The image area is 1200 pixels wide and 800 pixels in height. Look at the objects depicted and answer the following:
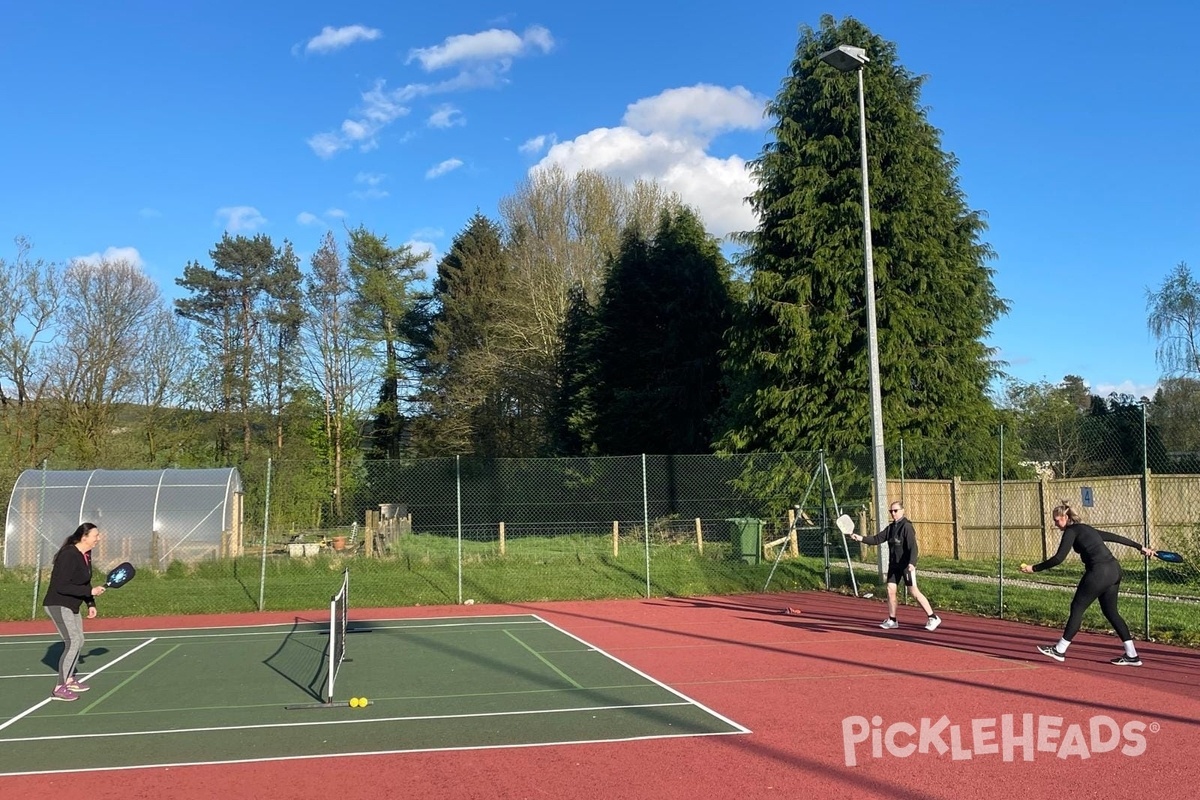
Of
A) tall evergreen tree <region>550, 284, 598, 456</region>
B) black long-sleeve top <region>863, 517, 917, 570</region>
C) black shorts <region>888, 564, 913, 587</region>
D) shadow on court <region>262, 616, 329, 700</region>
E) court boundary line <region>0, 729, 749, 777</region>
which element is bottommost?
shadow on court <region>262, 616, 329, 700</region>

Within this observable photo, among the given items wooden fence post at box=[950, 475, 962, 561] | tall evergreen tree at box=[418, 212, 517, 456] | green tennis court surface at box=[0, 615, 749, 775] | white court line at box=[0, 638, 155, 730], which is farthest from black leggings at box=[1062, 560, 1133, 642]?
tall evergreen tree at box=[418, 212, 517, 456]

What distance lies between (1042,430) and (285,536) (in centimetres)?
3117

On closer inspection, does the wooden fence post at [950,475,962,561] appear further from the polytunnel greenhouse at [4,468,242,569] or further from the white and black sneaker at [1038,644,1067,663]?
the polytunnel greenhouse at [4,468,242,569]

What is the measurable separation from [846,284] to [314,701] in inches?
940

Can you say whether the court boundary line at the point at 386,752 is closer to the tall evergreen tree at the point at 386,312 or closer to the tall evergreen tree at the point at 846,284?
the tall evergreen tree at the point at 846,284

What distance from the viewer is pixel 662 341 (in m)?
39.8

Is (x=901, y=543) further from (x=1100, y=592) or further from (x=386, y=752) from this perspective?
(x=386, y=752)

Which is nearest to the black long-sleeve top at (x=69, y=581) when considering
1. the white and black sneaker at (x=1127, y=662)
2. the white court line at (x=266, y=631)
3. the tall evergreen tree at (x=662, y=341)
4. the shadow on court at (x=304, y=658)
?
the shadow on court at (x=304, y=658)

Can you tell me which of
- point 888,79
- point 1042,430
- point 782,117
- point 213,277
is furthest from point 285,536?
point 1042,430

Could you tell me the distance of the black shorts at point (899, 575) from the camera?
13.4m

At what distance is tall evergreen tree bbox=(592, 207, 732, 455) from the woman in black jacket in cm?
2850

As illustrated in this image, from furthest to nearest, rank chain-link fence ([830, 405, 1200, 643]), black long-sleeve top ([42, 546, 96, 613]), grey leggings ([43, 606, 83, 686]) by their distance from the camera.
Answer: chain-link fence ([830, 405, 1200, 643])
black long-sleeve top ([42, 546, 96, 613])
grey leggings ([43, 606, 83, 686])

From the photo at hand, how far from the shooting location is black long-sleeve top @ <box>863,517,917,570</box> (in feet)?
44.2

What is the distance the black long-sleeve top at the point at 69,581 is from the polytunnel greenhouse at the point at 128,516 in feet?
39.3
